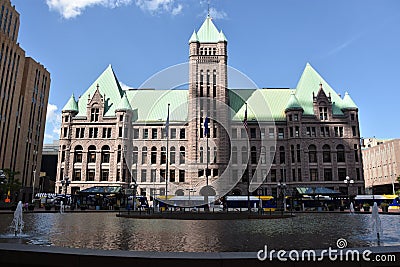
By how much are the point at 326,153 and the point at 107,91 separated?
180ft

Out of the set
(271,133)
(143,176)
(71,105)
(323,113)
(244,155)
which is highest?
(71,105)

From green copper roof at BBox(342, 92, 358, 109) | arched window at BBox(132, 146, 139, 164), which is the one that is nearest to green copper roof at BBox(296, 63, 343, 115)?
green copper roof at BBox(342, 92, 358, 109)

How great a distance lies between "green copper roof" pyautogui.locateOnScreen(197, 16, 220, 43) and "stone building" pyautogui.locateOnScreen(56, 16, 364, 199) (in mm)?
245

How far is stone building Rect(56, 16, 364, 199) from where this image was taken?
72688mm

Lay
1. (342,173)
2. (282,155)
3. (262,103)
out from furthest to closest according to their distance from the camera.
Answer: (262,103)
(282,155)
(342,173)

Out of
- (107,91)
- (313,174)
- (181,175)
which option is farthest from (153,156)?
(313,174)

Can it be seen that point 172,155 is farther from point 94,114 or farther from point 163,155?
point 94,114

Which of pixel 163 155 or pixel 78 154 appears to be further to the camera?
pixel 163 155

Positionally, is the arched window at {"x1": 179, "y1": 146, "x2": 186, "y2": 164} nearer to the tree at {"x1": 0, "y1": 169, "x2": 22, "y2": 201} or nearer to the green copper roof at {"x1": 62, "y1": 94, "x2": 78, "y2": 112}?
the green copper roof at {"x1": 62, "y1": 94, "x2": 78, "y2": 112}

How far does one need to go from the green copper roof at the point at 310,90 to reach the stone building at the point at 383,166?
31848 mm

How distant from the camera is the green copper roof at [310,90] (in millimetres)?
78125

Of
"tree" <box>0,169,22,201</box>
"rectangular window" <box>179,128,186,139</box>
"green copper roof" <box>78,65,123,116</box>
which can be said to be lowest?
"tree" <box>0,169,22,201</box>

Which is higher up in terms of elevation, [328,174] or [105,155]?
[105,155]

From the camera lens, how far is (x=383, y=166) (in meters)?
108
